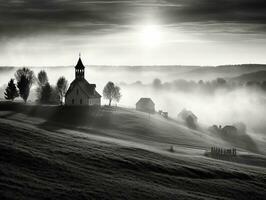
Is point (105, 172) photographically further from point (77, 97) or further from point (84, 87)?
point (84, 87)

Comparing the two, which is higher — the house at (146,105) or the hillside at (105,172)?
the house at (146,105)

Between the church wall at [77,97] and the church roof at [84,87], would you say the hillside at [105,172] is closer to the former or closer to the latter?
the church wall at [77,97]

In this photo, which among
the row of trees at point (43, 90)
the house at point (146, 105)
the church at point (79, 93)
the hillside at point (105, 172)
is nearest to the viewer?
the hillside at point (105, 172)

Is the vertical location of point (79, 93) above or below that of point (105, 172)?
above

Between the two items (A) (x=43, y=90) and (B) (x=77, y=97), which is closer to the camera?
(B) (x=77, y=97)

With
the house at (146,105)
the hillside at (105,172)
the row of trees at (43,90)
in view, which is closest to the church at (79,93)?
the row of trees at (43,90)

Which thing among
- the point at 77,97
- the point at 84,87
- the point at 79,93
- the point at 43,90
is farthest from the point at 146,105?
the point at 43,90

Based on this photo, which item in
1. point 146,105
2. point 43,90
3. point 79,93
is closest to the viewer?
point 79,93

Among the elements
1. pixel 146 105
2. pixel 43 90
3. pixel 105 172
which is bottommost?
pixel 105 172

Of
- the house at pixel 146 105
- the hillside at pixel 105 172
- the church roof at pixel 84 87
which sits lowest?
the hillside at pixel 105 172

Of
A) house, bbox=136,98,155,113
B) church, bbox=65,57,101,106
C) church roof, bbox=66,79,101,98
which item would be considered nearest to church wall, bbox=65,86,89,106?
church, bbox=65,57,101,106

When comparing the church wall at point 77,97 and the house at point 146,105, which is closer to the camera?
the church wall at point 77,97

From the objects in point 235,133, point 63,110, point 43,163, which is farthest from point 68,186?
point 235,133

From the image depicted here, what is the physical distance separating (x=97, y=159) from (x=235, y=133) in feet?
287
